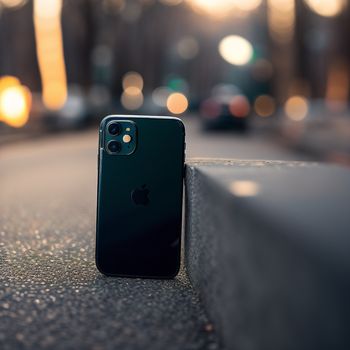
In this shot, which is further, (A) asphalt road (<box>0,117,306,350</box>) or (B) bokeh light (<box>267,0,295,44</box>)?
(B) bokeh light (<box>267,0,295,44</box>)

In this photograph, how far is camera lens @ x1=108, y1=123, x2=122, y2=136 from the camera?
4281mm

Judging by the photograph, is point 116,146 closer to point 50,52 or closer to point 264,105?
point 50,52

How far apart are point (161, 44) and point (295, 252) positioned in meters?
59.1

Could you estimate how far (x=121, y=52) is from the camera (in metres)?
50.8

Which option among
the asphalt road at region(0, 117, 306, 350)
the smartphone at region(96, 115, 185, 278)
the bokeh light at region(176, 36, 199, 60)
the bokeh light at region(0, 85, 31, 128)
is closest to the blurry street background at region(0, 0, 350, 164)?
the bokeh light at region(0, 85, 31, 128)

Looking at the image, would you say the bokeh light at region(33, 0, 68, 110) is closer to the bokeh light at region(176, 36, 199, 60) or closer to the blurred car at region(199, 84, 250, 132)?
the blurred car at region(199, 84, 250, 132)

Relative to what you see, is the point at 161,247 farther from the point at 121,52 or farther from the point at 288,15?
the point at 121,52

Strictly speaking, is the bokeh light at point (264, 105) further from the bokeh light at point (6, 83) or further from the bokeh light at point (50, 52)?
the bokeh light at point (6, 83)

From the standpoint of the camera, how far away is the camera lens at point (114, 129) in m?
4.28

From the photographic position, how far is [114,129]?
4285mm

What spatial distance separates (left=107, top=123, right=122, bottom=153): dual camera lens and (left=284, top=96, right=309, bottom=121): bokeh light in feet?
96.4

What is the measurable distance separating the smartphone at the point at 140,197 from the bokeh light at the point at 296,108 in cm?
2938

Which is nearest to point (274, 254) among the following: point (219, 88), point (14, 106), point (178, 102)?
point (14, 106)

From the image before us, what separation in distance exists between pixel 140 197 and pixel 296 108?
34.5 m
